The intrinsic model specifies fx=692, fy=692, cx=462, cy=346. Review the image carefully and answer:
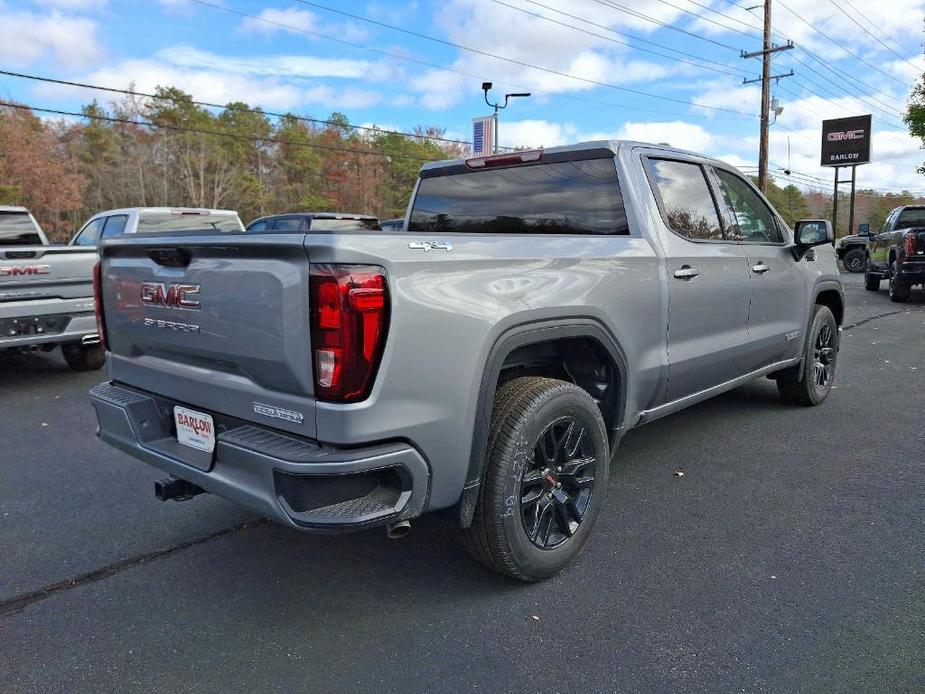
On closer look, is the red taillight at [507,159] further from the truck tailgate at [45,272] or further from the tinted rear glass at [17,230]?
the tinted rear glass at [17,230]

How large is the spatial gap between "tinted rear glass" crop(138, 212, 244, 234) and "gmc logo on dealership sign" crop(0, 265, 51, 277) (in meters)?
2.73

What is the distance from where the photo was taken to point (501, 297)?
2.62 meters

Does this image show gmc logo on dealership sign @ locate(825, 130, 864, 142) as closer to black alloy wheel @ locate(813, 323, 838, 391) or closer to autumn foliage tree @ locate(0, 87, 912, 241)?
autumn foliage tree @ locate(0, 87, 912, 241)

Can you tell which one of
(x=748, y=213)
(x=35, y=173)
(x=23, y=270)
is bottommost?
(x=23, y=270)

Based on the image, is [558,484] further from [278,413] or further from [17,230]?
[17,230]

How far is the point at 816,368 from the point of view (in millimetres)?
5508

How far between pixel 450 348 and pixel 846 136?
5322 centimetres

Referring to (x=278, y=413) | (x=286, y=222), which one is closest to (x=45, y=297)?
(x=278, y=413)

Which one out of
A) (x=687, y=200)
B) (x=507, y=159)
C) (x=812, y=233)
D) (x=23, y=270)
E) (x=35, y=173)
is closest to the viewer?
(x=507, y=159)

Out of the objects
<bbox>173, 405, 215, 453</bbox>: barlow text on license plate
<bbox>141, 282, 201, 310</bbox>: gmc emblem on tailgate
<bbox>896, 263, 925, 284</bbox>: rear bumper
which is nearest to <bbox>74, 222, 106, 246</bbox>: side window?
<bbox>141, 282, 201, 310</bbox>: gmc emblem on tailgate

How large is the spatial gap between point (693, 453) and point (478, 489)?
2.46 meters

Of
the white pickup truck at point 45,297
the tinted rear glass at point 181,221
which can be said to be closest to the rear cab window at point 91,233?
the tinted rear glass at point 181,221

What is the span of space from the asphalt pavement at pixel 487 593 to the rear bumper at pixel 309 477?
1.86ft

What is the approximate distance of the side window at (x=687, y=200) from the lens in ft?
12.4
